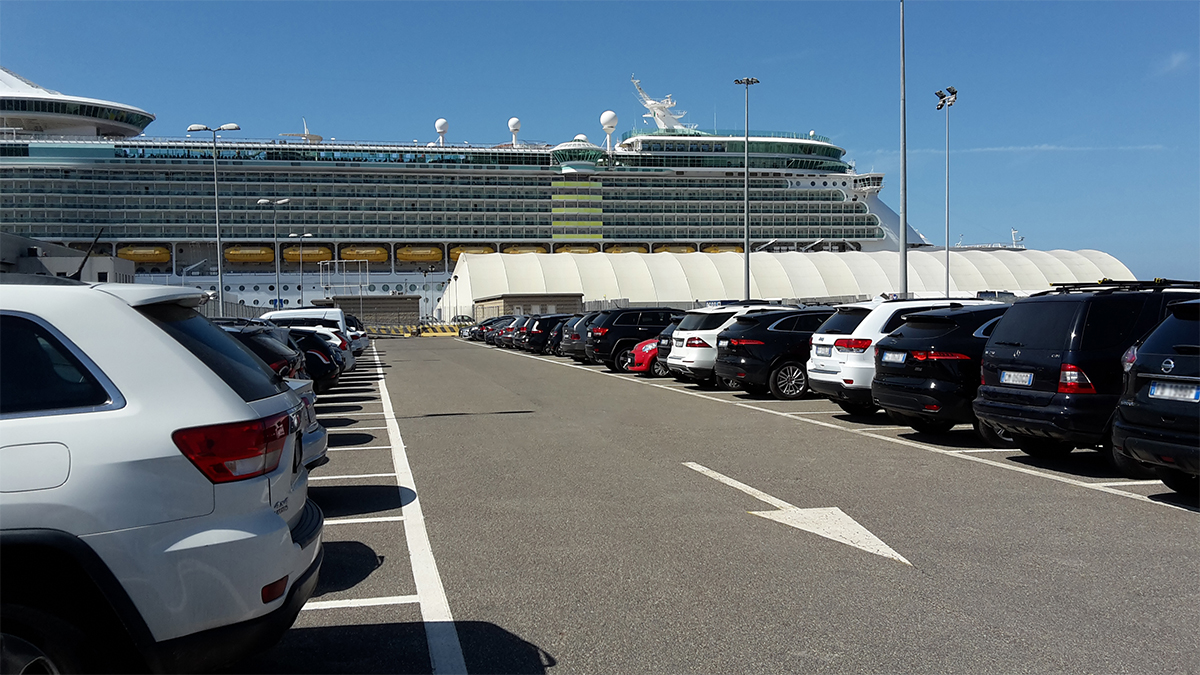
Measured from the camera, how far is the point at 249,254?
91.4 metres

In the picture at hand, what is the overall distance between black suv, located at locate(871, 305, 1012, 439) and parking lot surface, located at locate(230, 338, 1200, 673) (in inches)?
17.1

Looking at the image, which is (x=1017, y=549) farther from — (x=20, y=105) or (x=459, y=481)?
(x=20, y=105)

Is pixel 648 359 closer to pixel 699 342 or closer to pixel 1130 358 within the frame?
pixel 699 342

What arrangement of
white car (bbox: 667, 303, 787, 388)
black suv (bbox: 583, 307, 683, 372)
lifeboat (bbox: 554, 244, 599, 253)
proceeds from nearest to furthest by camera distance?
1. white car (bbox: 667, 303, 787, 388)
2. black suv (bbox: 583, 307, 683, 372)
3. lifeboat (bbox: 554, 244, 599, 253)

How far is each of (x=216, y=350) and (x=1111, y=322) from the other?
7.58 metres

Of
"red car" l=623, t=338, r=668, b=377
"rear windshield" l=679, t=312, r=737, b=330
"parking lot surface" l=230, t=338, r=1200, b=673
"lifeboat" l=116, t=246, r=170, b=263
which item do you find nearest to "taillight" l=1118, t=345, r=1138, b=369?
"parking lot surface" l=230, t=338, r=1200, b=673

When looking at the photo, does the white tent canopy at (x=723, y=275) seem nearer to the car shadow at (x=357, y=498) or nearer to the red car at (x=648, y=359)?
the red car at (x=648, y=359)

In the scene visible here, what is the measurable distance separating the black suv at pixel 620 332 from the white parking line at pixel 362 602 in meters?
18.8

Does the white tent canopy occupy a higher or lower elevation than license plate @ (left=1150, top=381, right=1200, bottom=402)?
higher

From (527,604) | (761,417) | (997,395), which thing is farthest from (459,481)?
(761,417)

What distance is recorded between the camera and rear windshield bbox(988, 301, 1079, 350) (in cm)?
816

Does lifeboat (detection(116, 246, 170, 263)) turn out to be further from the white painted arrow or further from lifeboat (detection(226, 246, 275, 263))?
the white painted arrow

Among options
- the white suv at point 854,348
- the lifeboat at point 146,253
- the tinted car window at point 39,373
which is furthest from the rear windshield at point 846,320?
the lifeboat at point 146,253

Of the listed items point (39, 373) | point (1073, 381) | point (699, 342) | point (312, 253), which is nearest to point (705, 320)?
point (699, 342)
